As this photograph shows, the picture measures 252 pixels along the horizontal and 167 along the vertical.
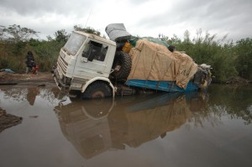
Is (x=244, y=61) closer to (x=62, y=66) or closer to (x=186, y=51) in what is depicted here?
(x=186, y=51)

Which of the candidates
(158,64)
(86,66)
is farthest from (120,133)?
(158,64)

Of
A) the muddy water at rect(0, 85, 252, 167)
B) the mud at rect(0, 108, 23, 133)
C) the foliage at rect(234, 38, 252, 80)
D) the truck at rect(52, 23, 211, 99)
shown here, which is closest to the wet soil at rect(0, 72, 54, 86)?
the muddy water at rect(0, 85, 252, 167)

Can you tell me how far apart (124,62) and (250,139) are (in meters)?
4.69

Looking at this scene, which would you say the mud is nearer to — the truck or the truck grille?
the truck

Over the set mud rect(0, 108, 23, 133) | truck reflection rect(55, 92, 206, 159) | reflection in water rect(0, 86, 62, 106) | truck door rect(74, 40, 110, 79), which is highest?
truck door rect(74, 40, 110, 79)

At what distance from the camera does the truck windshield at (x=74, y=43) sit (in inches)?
293

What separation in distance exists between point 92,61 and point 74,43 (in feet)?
2.98

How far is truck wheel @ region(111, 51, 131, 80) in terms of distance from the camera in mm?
8336

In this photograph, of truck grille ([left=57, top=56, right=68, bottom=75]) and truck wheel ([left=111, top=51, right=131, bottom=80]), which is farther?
truck wheel ([left=111, top=51, right=131, bottom=80])

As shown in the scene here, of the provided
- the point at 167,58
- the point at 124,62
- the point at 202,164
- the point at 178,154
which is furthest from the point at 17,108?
the point at 167,58

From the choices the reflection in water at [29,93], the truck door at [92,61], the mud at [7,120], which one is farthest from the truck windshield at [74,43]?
the mud at [7,120]

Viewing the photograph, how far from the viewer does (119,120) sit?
6.06m

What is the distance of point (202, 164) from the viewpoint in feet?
12.5

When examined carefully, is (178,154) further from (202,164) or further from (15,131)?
(15,131)
